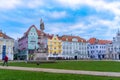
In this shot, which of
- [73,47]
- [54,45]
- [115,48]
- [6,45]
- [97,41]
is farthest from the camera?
[97,41]


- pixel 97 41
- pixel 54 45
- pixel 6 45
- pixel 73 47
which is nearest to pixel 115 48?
pixel 97 41

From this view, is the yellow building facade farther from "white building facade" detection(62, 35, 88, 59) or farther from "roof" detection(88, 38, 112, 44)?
"roof" detection(88, 38, 112, 44)

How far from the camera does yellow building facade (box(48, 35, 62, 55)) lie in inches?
4368

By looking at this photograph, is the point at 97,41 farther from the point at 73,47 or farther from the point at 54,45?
the point at 54,45

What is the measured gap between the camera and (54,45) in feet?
369

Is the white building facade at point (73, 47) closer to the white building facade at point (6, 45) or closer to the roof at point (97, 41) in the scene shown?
the roof at point (97, 41)

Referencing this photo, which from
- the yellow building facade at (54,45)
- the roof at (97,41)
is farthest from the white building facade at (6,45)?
the roof at (97,41)

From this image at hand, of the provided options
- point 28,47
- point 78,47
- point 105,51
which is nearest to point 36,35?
point 28,47

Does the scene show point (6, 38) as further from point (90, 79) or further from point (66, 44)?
point (90, 79)

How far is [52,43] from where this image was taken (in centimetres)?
11150

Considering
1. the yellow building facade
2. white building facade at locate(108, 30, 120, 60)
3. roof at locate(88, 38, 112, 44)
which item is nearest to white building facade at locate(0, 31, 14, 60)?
the yellow building facade

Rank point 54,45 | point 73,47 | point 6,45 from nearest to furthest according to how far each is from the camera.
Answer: point 6,45 < point 54,45 < point 73,47

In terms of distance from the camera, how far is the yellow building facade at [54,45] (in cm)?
11096

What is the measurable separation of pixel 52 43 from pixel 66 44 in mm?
9698
